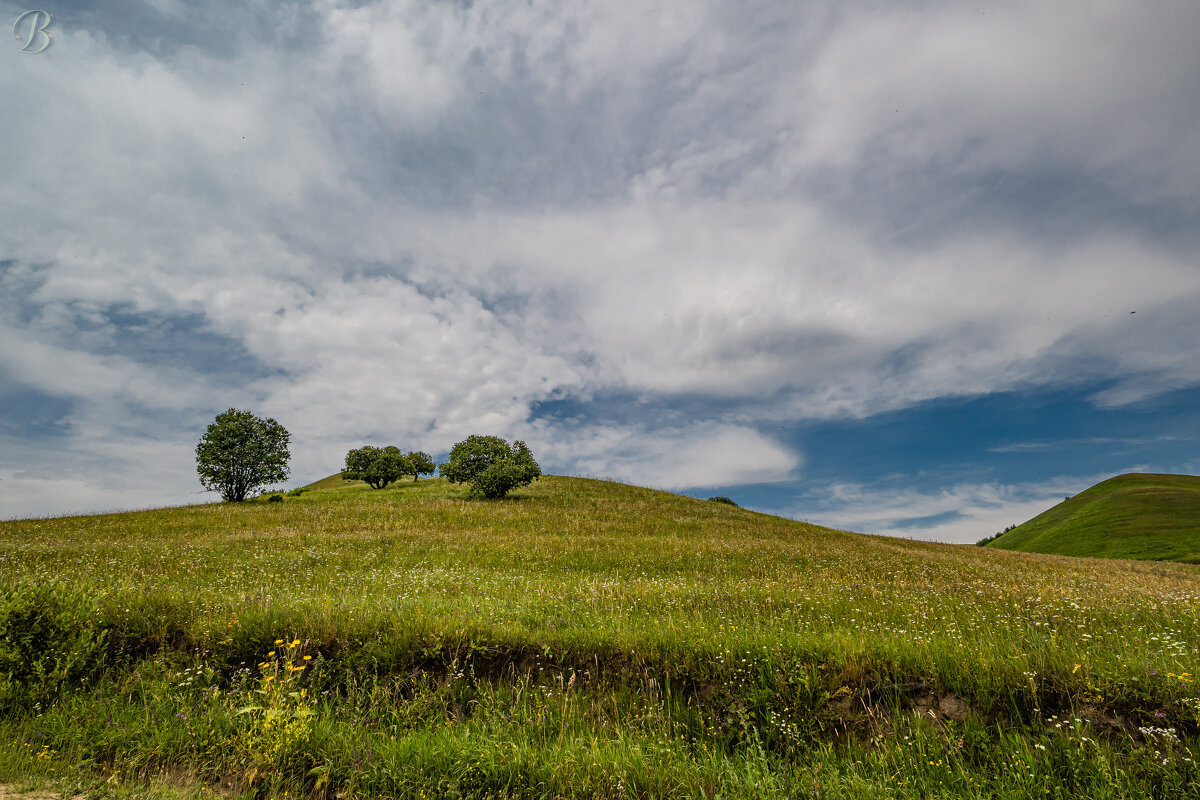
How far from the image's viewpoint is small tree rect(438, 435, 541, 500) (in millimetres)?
45781

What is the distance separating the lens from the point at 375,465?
66875 millimetres

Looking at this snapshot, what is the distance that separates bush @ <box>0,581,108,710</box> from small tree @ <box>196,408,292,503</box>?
2195 inches

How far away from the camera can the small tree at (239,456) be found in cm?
5366

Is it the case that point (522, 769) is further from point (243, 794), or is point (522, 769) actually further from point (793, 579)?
point (793, 579)

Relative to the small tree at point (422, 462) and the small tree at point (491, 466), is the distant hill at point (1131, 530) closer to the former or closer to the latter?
the small tree at point (491, 466)

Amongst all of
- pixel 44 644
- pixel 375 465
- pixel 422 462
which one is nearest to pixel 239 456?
pixel 375 465

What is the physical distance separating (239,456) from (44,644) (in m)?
58.0

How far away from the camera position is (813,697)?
231 inches

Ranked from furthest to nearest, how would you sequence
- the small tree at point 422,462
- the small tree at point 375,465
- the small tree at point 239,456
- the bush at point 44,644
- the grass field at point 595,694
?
the small tree at point 422,462 → the small tree at point 375,465 → the small tree at point 239,456 → the bush at point 44,644 → the grass field at point 595,694

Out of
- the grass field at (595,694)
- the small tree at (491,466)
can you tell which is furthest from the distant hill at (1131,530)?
the grass field at (595,694)

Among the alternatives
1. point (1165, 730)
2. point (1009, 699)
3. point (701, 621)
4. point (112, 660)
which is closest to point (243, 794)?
point (112, 660)

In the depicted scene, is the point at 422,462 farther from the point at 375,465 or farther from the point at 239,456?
the point at 239,456

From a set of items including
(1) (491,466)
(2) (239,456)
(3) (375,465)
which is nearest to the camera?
(1) (491,466)

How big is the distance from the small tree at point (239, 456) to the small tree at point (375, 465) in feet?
35.0
